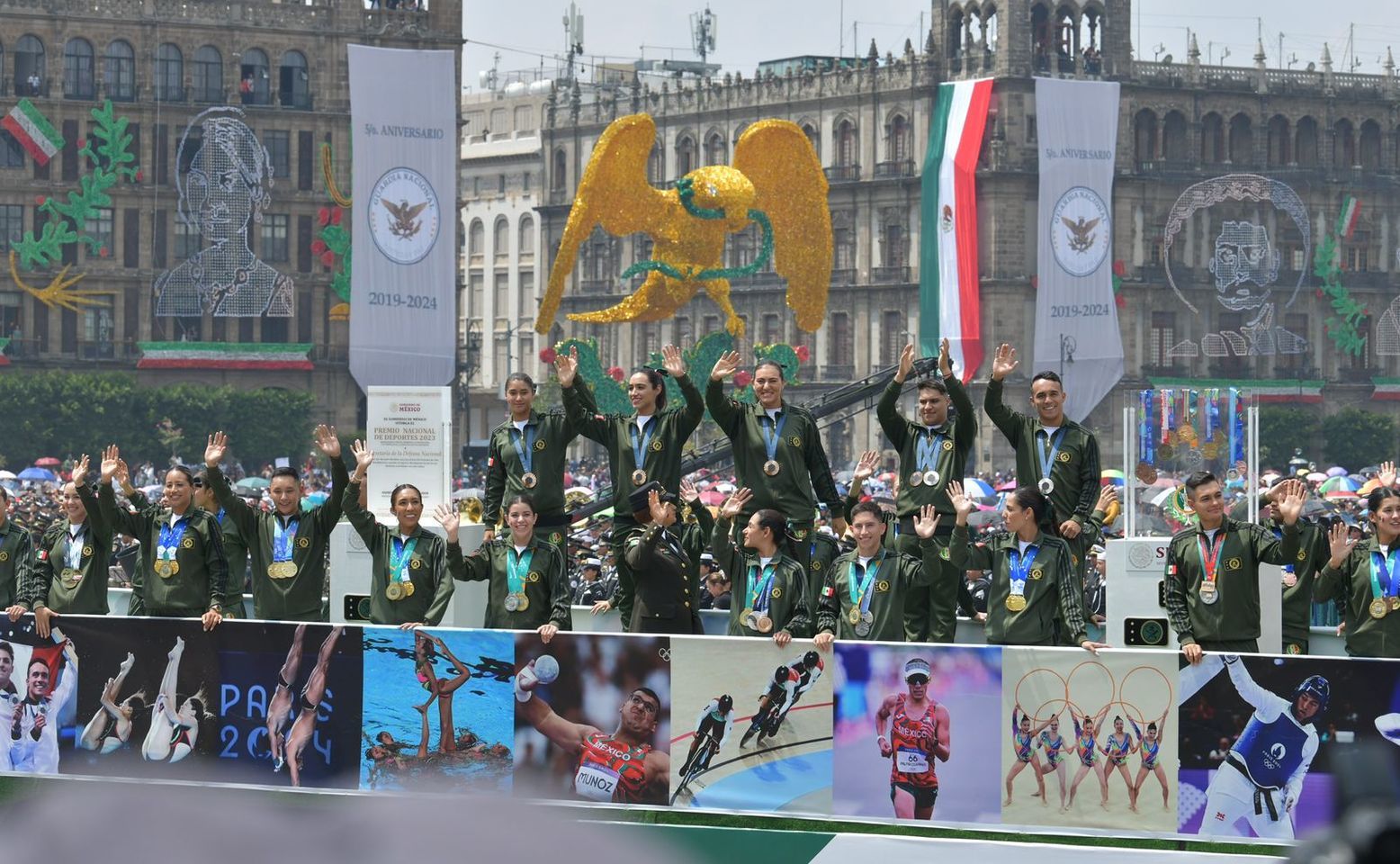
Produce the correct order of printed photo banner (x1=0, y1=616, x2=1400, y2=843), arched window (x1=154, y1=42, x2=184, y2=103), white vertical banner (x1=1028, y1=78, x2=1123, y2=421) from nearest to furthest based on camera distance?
printed photo banner (x1=0, y1=616, x2=1400, y2=843) < white vertical banner (x1=1028, y1=78, x2=1123, y2=421) < arched window (x1=154, y1=42, x2=184, y2=103)

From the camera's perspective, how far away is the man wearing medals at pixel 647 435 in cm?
1132

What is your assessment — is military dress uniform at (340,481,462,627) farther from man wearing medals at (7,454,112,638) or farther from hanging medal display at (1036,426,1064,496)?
hanging medal display at (1036,426,1064,496)

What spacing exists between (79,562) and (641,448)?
3210mm

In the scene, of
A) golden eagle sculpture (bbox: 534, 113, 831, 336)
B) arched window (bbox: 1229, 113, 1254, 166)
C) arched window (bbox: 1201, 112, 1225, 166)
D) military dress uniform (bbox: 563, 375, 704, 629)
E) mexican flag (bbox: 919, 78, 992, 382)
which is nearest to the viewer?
military dress uniform (bbox: 563, 375, 704, 629)

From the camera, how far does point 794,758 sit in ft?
30.7

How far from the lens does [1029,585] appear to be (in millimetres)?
9953

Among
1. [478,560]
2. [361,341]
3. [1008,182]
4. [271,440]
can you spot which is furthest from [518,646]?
[1008,182]

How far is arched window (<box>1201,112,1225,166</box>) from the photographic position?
8125 centimetres

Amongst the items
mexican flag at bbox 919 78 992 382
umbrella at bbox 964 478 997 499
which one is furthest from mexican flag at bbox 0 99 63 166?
umbrella at bbox 964 478 997 499

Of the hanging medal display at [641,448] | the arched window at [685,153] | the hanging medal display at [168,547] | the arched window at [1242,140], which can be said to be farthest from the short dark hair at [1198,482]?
the arched window at [685,153]

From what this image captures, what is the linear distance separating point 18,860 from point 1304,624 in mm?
9242

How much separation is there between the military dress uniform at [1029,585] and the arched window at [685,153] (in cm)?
7545

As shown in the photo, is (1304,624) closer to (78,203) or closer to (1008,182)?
(78,203)

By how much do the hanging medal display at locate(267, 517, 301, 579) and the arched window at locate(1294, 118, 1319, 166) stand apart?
3010 inches
